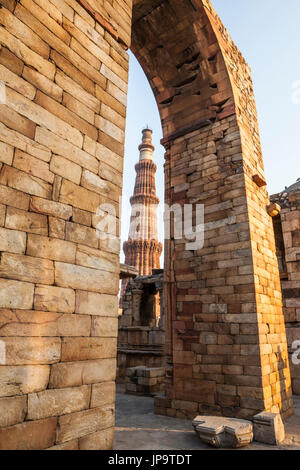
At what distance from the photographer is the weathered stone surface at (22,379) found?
1888 millimetres

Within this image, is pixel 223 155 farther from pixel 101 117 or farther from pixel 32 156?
pixel 32 156

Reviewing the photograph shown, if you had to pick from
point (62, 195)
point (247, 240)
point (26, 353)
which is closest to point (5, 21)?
point (62, 195)

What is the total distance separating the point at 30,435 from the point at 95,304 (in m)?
0.99

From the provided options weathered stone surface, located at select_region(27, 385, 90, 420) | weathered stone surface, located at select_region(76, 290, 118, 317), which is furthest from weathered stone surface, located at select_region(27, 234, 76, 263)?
weathered stone surface, located at select_region(27, 385, 90, 420)

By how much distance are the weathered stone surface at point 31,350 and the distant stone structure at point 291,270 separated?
781 centimetres

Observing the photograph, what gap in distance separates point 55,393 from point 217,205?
4.74 meters

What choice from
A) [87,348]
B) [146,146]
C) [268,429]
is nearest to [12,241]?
[87,348]

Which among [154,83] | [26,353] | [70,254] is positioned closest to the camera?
[26,353]

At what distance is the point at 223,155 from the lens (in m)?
6.23

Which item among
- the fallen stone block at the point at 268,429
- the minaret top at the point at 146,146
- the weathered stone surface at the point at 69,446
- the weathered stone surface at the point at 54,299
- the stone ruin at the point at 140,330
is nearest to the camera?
the weathered stone surface at the point at 69,446

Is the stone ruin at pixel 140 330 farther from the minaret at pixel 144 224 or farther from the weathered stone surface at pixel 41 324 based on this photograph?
the minaret at pixel 144 224

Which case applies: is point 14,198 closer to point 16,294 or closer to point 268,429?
point 16,294

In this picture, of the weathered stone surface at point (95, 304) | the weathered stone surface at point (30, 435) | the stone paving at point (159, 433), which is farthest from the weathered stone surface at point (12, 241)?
the stone paving at point (159, 433)

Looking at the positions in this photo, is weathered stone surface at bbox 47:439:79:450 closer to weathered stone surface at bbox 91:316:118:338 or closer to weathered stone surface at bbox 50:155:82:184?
weathered stone surface at bbox 91:316:118:338
